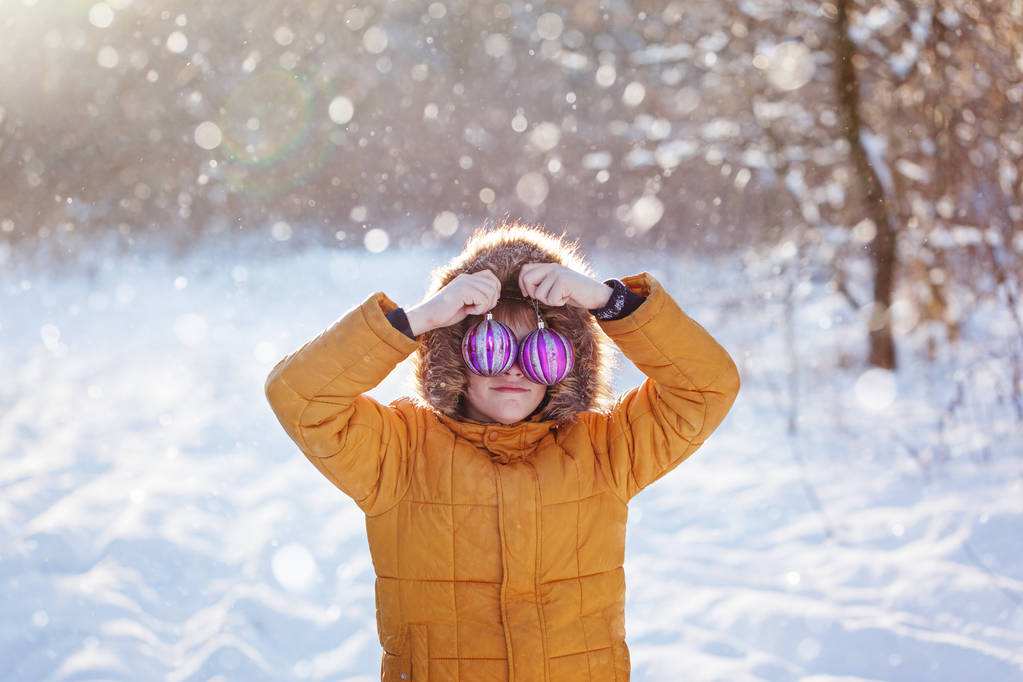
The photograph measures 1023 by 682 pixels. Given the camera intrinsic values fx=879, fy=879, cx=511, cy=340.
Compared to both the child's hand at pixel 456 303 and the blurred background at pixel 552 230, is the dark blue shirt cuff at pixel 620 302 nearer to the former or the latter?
the child's hand at pixel 456 303

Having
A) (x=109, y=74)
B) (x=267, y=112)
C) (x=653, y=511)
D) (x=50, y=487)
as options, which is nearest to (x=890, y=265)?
(x=653, y=511)

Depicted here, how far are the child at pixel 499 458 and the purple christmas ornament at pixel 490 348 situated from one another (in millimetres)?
53

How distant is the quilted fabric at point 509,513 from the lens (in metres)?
1.80

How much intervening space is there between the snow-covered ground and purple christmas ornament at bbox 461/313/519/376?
6.78ft

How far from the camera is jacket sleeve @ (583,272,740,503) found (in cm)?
178

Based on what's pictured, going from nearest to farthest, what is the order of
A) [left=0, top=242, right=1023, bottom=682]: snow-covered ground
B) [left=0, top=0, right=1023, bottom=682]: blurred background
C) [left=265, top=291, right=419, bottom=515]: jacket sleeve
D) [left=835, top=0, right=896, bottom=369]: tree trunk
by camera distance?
1. [left=265, top=291, right=419, bottom=515]: jacket sleeve
2. [left=0, top=242, right=1023, bottom=682]: snow-covered ground
3. [left=0, top=0, right=1023, bottom=682]: blurred background
4. [left=835, top=0, right=896, bottom=369]: tree trunk

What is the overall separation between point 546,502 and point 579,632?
28 centimetres

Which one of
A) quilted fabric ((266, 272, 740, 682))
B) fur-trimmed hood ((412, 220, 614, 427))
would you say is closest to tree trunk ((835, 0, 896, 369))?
fur-trimmed hood ((412, 220, 614, 427))

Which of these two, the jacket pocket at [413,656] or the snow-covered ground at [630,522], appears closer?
the jacket pocket at [413,656]

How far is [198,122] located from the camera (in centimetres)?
1045

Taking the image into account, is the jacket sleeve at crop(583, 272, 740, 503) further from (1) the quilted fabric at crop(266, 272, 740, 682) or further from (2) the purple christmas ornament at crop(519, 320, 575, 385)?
(2) the purple christmas ornament at crop(519, 320, 575, 385)

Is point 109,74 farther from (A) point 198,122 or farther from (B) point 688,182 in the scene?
(B) point 688,182

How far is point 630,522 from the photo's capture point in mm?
5098

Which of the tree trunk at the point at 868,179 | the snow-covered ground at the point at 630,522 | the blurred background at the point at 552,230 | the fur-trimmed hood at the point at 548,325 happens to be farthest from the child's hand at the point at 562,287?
the tree trunk at the point at 868,179
